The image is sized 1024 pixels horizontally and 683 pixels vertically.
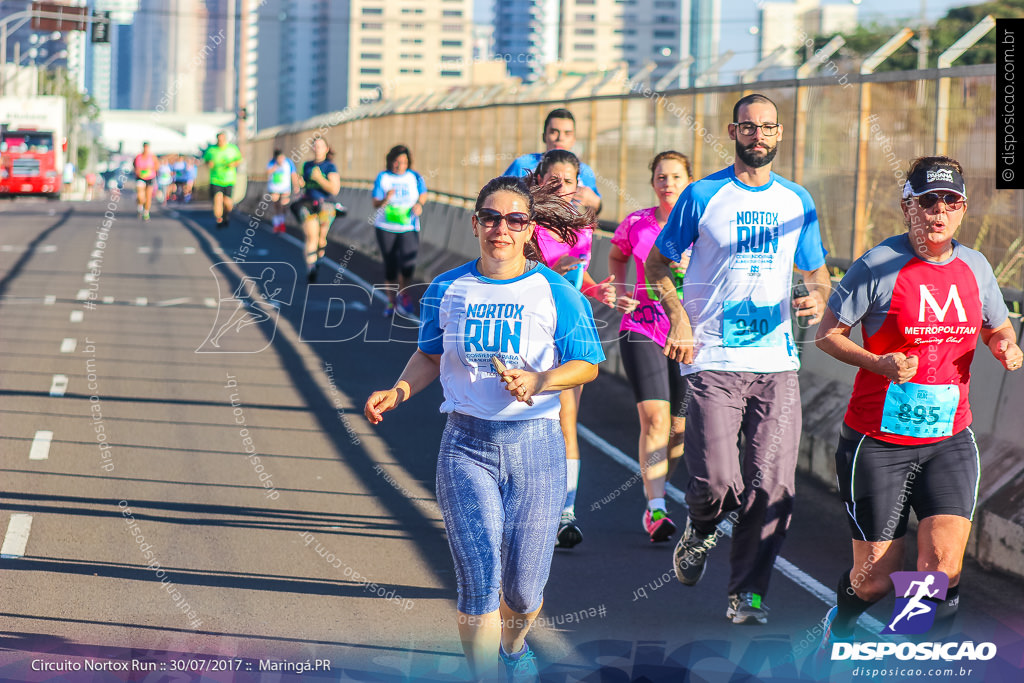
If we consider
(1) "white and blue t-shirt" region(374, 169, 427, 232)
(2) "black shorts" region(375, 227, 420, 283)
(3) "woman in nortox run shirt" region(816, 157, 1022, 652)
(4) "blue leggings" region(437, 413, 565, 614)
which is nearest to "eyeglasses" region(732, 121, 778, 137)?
(3) "woman in nortox run shirt" region(816, 157, 1022, 652)

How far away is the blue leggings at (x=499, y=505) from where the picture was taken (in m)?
4.99

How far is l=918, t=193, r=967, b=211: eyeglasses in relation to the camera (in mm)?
5422

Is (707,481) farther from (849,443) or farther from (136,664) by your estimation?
(136,664)

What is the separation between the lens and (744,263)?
6539 mm

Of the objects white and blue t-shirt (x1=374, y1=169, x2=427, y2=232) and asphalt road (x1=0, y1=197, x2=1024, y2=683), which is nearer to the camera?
asphalt road (x1=0, y1=197, x2=1024, y2=683)

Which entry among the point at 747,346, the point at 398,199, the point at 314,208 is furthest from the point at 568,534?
the point at 314,208

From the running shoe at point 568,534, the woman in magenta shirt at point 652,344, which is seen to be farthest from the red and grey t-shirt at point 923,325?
the running shoe at point 568,534

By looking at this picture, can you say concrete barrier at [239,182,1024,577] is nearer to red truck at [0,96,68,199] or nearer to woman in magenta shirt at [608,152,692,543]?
woman in magenta shirt at [608,152,692,543]

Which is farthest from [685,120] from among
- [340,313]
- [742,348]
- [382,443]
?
[742,348]

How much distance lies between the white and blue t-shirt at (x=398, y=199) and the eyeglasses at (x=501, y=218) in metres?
11.0

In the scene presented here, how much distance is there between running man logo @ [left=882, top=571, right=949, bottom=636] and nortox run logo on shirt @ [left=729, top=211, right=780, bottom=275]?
165 centimetres

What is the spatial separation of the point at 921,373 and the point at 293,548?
3582 millimetres

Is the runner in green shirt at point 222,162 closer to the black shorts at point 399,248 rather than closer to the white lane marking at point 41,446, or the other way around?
the black shorts at point 399,248

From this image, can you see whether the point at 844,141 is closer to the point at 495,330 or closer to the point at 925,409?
the point at 925,409
